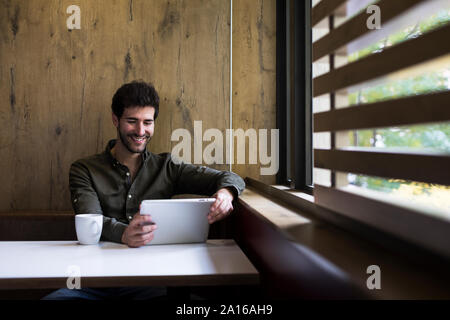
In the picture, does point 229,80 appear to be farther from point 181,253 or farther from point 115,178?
point 181,253

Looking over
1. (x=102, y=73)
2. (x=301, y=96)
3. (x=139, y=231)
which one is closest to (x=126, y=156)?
(x=102, y=73)

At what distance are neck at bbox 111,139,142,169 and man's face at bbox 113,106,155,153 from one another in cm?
4

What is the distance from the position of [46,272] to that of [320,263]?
0.82m

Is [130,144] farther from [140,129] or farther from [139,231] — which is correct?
[139,231]

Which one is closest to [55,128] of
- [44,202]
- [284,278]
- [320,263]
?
[44,202]

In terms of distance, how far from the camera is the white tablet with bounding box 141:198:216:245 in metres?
1.46

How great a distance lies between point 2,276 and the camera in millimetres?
1167

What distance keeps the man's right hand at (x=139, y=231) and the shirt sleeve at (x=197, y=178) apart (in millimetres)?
601

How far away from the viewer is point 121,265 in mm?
1276

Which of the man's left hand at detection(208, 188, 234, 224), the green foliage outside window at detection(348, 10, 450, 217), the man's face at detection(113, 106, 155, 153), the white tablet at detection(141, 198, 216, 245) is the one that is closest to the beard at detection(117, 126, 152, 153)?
the man's face at detection(113, 106, 155, 153)

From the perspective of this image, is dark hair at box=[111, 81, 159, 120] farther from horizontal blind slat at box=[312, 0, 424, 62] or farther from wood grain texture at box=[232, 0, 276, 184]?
horizontal blind slat at box=[312, 0, 424, 62]

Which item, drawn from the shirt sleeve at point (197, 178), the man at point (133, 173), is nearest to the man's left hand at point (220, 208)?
the man at point (133, 173)

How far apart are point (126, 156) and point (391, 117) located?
5.38 ft
